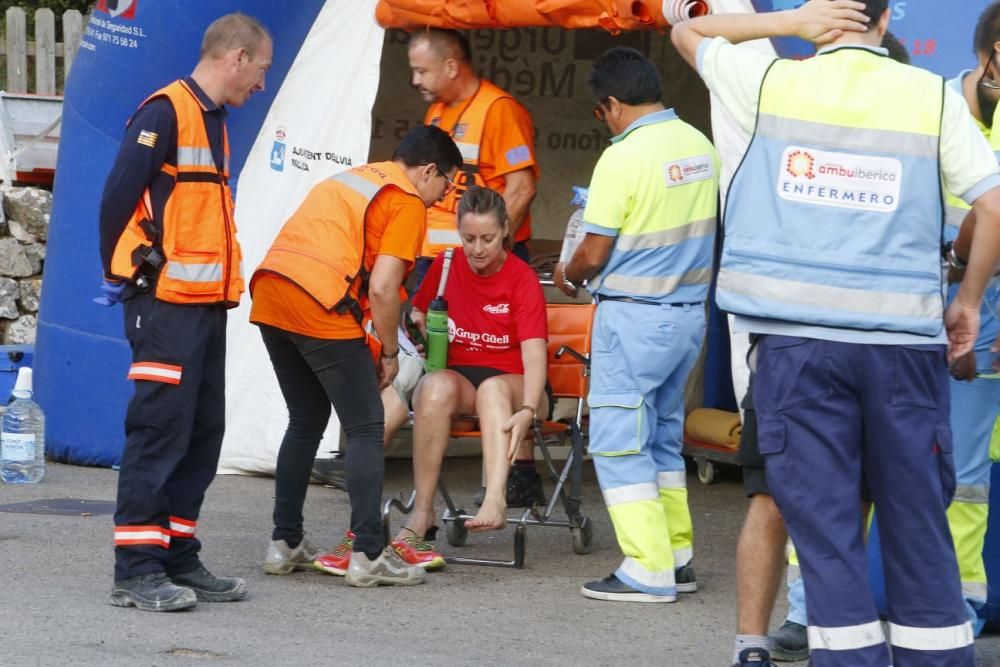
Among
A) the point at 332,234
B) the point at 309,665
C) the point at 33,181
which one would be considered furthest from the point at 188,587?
the point at 33,181

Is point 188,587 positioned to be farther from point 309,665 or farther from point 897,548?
point 897,548

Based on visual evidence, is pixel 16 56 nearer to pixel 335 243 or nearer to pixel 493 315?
pixel 493 315

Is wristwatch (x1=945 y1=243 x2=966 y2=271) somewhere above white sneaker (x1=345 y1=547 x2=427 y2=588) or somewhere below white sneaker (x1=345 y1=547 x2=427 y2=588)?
above

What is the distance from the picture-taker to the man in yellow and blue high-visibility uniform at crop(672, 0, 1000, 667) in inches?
144

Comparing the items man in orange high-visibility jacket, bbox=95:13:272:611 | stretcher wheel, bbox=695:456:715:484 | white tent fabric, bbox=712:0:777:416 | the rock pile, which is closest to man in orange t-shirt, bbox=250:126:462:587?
man in orange high-visibility jacket, bbox=95:13:272:611

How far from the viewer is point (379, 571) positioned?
5.51m

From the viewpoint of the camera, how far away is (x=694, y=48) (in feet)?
12.9

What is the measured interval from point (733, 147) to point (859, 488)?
2754mm

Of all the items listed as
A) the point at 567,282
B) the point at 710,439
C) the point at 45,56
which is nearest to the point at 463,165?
the point at 567,282

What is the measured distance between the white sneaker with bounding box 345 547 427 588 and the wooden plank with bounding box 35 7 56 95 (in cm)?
974

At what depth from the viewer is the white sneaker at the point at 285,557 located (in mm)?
5656

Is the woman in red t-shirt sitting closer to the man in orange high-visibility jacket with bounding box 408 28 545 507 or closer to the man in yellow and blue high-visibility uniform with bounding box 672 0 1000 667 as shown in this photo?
the man in orange high-visibility jacket with bounding box 408 28 545 507

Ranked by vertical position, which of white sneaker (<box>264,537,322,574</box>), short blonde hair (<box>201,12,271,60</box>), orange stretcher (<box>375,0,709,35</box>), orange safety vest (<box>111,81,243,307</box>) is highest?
orange stretcher (<box>375,0,709,35</box>)

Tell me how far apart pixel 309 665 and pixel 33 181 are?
29.3 ft
